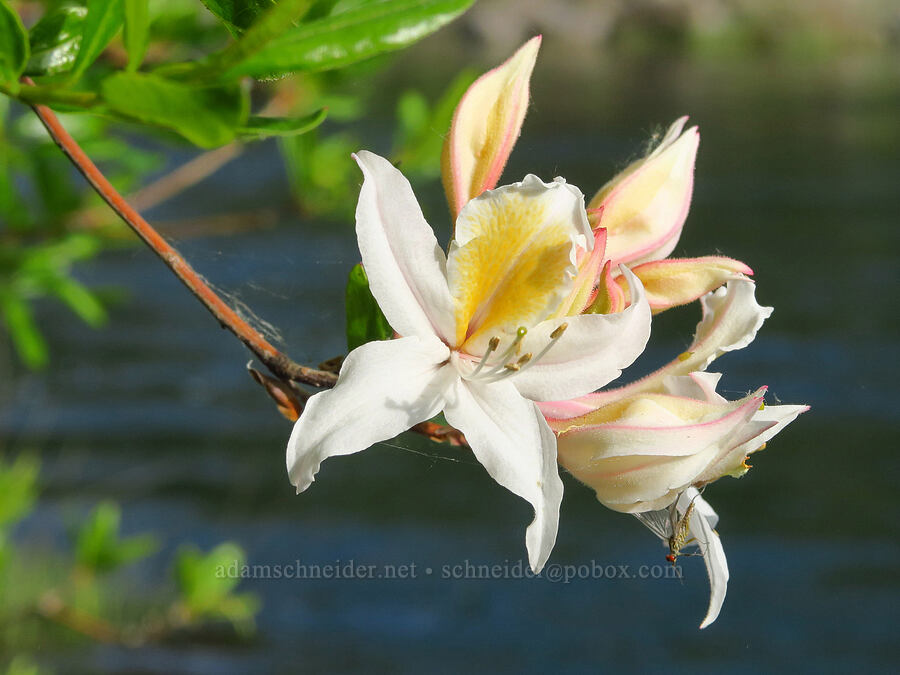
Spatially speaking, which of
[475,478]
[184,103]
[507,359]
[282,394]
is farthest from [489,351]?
[475,478]

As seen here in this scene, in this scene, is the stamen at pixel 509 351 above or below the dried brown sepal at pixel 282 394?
above

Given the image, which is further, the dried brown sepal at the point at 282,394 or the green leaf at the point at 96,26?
the dried brown sepal at the point at 282,394

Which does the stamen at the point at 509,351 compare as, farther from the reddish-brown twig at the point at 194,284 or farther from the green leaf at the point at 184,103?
the green leaf at the point at 184,103

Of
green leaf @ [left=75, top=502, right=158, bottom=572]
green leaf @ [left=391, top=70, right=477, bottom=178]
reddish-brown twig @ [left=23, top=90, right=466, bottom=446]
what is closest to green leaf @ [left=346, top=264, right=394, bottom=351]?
reddish-brown twig @ [left=23, top=90, right=466, bottom=446]

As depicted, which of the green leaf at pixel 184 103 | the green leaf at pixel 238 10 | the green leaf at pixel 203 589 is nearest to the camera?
the green leaf at pixel 184 103

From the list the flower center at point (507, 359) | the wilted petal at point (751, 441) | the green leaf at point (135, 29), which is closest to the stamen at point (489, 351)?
the flower center at point (507, 359)
